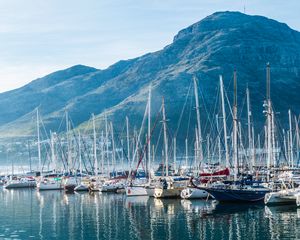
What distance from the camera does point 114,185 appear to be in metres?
108

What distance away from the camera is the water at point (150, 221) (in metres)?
52.9

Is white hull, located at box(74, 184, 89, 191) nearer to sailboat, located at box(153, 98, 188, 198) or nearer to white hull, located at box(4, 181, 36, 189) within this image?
white hull, located at box(4, 181, 36, 189)

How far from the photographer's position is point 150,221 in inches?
2413

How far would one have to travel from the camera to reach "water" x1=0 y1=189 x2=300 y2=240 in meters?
52.9

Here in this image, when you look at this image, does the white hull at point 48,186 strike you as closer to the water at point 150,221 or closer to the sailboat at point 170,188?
the water at point 150,221

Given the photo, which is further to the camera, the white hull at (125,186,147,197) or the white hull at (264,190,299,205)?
the white hull at (125,186,147,197)

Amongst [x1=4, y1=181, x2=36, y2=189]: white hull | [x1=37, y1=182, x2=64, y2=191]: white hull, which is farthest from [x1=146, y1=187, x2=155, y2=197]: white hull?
[x1=4, y1=181, x2=36, y2=189]: white hull

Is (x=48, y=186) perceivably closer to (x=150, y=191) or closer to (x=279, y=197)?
(x=150, y=191)

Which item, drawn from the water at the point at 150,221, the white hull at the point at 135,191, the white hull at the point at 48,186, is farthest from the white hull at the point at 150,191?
the white hull at the point at 48,186

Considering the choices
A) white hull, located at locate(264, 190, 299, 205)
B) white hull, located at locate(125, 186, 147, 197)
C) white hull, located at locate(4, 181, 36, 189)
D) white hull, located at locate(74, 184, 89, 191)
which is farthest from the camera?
white hull, located at locate(4, 181, 36, 189)

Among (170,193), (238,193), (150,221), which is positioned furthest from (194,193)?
(150,221)

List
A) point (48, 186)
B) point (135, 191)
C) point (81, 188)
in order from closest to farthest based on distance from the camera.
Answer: point (135, 191) < point (81, 188) < point (48, 186)

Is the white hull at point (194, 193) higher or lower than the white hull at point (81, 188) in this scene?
higher

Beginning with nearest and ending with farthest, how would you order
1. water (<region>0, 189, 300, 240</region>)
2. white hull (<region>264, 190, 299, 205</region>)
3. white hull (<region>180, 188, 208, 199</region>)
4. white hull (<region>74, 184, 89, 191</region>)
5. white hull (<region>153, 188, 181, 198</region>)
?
water (<region>0, 189, 300, 240</region>) < white hull (<region>264, 190, 299, 205</region>) < white hull (<region>180, 188, 208, 199</region>) < white hull (<region>153, 188, 181, 198</region>) < white hull (<region>74, 184, 89, 191</region>)
